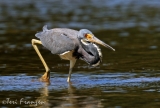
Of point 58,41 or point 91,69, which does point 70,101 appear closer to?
point 58,41

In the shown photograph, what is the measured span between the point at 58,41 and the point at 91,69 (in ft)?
8.68

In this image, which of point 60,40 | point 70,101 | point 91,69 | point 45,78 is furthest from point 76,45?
point 91,69

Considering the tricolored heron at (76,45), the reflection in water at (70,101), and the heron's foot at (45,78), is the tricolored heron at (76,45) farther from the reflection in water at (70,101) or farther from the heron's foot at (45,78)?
the reflection in water at (70,101)

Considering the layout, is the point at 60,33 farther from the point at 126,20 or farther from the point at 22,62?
the point at 126,20

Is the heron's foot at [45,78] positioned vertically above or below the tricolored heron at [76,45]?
below

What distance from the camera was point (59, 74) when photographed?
15.8 meters

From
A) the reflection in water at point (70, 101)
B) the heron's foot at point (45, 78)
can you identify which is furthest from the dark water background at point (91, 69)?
the heron's foot at point (45, 78)

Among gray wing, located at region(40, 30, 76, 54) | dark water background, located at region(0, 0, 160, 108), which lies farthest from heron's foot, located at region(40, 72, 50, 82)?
gray wing, located at region(40, 30, 76, 54)

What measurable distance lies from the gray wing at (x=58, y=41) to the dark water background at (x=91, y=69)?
824 millimetres

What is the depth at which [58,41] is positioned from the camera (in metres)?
14.1

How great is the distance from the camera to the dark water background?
1223cm

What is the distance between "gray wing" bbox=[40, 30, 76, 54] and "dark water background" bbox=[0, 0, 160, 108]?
82 cm

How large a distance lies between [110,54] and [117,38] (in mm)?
3793

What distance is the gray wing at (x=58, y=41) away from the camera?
13.8 meters
